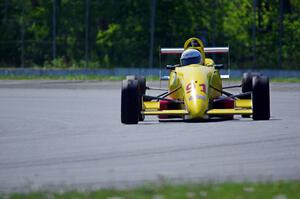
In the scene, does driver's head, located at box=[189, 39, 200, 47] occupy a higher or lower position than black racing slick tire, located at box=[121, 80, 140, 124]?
higher

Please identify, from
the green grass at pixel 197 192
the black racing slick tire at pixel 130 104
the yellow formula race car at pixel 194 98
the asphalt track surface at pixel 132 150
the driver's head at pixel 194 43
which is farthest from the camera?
the driver's head at pixel 194 43

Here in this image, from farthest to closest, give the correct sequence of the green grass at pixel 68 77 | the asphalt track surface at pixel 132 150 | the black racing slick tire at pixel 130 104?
the green grass at pixel 68 77 → the black racing slick tire at pixel 130 104 → the asphalt track surface at pixel 132 150

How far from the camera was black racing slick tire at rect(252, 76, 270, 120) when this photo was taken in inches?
777

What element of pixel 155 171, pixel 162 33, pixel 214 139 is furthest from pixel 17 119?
pixel 162 33

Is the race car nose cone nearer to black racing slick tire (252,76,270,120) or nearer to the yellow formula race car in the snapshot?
the yellow formula race car

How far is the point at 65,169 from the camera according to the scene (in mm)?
13125

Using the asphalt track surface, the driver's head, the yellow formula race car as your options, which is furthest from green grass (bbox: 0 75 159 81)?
the yellow formula race car

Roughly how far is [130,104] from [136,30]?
32.5 meters

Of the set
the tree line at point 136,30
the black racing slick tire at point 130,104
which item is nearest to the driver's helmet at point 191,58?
the black racing slick tire at point 130,104

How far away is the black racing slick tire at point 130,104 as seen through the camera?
1988 cm

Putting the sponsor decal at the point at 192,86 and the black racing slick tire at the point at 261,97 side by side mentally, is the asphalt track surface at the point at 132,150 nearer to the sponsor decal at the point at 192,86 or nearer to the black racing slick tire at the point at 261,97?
the black racing slick tire at the point at 261,97

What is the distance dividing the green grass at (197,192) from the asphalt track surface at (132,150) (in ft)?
2.06

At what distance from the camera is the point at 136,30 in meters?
52.2

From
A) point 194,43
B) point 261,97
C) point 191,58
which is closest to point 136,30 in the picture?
point 194,43
